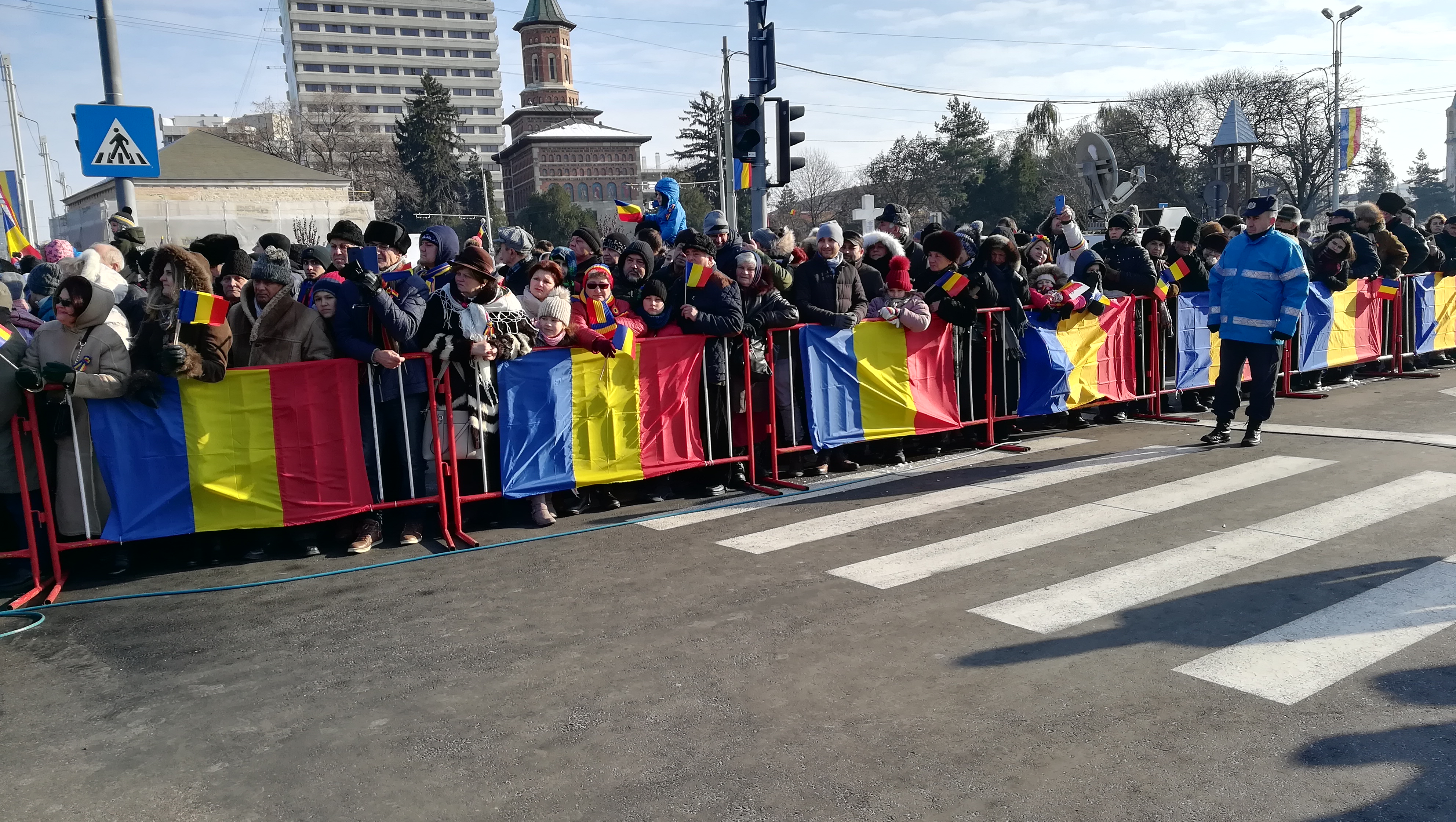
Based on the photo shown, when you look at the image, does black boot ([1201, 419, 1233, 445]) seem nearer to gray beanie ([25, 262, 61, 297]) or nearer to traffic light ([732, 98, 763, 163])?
traffic light ([732, 98, 763, 163])

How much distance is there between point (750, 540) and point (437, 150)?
284 feet

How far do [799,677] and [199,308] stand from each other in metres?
4.37

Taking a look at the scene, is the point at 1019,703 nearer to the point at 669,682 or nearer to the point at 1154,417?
the point at 669,682

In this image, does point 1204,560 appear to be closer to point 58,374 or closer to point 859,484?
point 859,484

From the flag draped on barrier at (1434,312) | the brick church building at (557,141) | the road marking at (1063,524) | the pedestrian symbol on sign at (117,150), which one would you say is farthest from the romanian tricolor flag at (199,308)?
the brick church building at (557,141)

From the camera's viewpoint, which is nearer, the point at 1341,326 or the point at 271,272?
the point at 271,272

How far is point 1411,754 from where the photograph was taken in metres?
3.73

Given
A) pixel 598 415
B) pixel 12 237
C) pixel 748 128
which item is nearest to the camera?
pixel 598 415

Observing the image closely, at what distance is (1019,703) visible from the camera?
427 cm

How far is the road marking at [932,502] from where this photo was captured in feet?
23.0

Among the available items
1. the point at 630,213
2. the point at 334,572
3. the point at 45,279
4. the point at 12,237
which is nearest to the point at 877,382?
the point at 630,213

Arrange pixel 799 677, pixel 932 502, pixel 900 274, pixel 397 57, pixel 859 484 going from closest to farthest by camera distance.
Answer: pixel 799 677 < pixel 932 502 < pixel 859 484 < pixel 900 274 < pixel 397 57

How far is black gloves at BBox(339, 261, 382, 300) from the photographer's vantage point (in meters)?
7.02

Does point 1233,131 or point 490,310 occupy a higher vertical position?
point 1233,131
